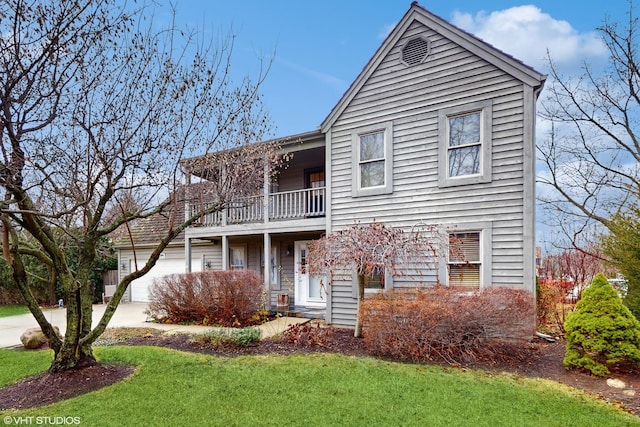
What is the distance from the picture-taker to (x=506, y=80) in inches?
313

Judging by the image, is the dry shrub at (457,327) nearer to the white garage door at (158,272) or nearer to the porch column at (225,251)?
the porch column at (225,251)

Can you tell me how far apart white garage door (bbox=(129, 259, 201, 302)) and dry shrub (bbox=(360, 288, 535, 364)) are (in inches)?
418

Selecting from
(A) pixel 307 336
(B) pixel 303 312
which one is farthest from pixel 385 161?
(B) pixel 303 312

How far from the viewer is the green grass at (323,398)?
409 cm

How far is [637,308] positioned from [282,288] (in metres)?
9.64

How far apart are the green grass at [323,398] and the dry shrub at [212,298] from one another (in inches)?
152

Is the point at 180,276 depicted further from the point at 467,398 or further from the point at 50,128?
the point at 467,398

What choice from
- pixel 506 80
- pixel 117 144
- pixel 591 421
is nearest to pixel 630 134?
pixel 506 80

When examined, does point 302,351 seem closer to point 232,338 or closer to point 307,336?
point 307,336

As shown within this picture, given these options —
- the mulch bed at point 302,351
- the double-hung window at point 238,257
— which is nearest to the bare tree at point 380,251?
the mulch bed at point 302,351

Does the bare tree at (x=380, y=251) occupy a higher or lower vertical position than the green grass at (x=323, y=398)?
higher

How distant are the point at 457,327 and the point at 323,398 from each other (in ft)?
9.91

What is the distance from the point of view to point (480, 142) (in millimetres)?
8211

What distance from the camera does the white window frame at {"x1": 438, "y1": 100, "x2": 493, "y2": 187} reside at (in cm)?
805
